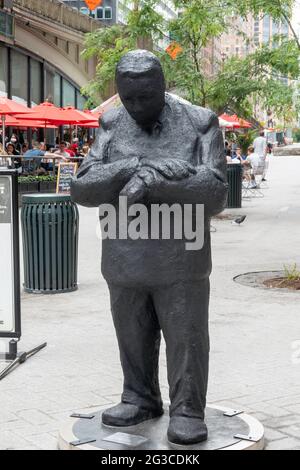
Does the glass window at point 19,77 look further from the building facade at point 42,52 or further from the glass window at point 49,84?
the glass window at point 49,84

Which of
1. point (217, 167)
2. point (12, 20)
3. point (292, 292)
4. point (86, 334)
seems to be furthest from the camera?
point (12, 20)

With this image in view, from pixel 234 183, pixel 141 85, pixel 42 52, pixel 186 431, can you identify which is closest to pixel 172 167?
pixel 141 85

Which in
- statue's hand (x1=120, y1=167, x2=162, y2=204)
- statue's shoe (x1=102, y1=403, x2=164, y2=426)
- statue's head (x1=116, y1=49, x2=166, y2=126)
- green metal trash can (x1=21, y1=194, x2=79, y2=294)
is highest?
statue's head (x1=116, y1=49, x2=166, y2=126)

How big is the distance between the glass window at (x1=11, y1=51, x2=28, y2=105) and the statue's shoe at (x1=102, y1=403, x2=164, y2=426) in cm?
2820

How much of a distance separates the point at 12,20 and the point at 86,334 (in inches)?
942

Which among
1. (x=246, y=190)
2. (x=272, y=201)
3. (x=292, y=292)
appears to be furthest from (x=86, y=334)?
(x=246, y=190)

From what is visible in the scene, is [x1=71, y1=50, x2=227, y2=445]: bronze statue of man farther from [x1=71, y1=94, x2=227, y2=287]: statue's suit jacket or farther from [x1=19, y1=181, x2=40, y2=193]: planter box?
[x1=19, y1=181, x2=40, y2=193]: planter box

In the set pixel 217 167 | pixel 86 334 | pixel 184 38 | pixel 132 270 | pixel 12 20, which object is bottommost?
pixel 86 334

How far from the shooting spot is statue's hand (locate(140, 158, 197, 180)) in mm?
3545

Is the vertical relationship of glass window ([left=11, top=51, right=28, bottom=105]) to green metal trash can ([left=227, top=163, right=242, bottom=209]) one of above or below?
above

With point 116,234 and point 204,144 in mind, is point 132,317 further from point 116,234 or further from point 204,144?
point 204,144

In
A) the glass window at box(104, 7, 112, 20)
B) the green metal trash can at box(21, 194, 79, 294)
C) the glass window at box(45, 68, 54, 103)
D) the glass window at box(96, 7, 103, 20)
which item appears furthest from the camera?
the glass window at box(96, 7, 103, 20)

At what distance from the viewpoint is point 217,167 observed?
147 inches

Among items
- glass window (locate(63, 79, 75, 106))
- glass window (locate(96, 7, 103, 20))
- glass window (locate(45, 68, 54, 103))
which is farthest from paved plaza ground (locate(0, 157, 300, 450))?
glass window (locate(96, 7, 103, 20))
